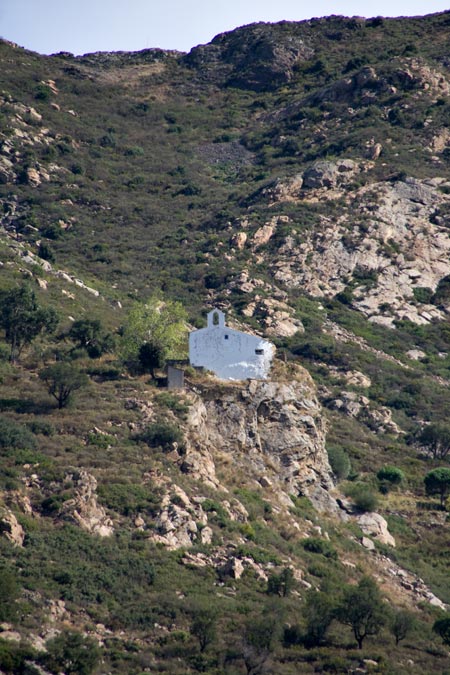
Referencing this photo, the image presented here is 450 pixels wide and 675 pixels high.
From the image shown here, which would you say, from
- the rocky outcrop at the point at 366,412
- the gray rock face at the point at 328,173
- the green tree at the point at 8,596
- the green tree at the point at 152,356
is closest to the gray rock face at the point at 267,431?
the green tree at the point at 152,356

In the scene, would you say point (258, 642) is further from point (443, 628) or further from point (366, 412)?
point (366, 412)

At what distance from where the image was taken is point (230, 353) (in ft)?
194

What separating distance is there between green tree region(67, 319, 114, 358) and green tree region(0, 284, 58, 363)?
1831 millimetres

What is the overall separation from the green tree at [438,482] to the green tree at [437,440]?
696cm

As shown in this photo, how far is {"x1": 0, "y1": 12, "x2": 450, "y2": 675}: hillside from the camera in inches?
1636

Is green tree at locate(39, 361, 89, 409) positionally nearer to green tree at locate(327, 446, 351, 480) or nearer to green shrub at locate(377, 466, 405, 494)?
green tree at locate(327, 446, 351, 480)

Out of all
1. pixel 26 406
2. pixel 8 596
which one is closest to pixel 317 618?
pixel 8 596

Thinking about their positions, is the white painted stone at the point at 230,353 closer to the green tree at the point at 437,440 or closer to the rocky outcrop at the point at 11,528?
the rocky outcrop at the point at 11,528

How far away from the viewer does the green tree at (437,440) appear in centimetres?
7512

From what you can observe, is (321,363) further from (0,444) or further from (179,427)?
(0,444)

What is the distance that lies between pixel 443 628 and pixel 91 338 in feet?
93.8

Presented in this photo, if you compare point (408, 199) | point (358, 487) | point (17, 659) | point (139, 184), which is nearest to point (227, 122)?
point (139, 184)

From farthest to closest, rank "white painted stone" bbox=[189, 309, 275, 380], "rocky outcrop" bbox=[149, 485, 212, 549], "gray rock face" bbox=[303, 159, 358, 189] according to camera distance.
A: "gray rock face" bbox=[303, 159, 358, 189]
"white painted stone" bbox=[189, 309, 275, 380]
"rocky outcrop" bbox=[149, 485, 212, 549]

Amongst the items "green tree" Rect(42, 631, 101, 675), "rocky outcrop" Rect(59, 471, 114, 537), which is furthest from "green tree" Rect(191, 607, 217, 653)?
"rocky outcrop" Rect(59, 471, 114, 537)
